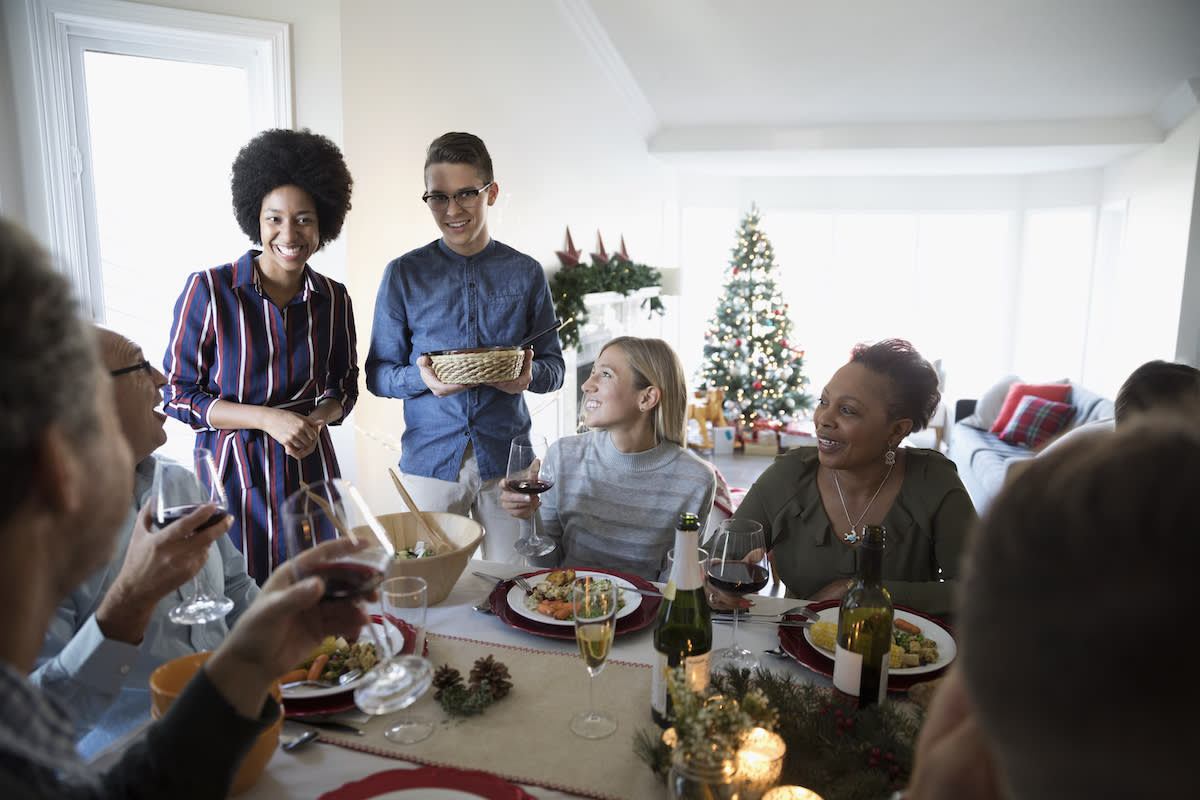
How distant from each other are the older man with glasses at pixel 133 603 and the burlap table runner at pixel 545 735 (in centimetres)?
32

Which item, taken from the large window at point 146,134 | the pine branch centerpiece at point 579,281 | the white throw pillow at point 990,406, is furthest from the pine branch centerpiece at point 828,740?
the white throw pillow at point 990,406

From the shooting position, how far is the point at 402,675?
1.00m

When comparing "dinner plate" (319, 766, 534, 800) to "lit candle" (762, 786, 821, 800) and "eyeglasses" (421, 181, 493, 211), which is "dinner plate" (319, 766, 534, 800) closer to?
"lit candle" (762, 786, 821, 800)

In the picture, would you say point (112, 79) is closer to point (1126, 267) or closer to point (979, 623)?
point (979, 623)

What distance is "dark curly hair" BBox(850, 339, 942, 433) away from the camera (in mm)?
1864

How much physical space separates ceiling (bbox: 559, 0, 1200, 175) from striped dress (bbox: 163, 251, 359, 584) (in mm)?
3451

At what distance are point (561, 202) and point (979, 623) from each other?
4.47 metres

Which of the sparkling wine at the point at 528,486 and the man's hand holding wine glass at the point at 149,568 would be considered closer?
the man's hand holding wine glass at the point at 149,568

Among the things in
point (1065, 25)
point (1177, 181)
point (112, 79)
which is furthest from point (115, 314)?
point (1177, 181)

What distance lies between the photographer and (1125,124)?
22.0 feet

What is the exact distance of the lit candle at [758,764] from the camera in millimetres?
917

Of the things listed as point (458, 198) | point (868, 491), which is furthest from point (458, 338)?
point (868, 491)

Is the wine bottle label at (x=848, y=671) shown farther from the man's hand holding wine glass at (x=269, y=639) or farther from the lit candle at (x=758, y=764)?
the man's hand holding wine glass at (x=269, y=639)

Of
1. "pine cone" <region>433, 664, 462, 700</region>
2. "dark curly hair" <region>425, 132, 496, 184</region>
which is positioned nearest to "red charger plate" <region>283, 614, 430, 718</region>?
"pine cone" <region>433, 664, 462, 700</region>
